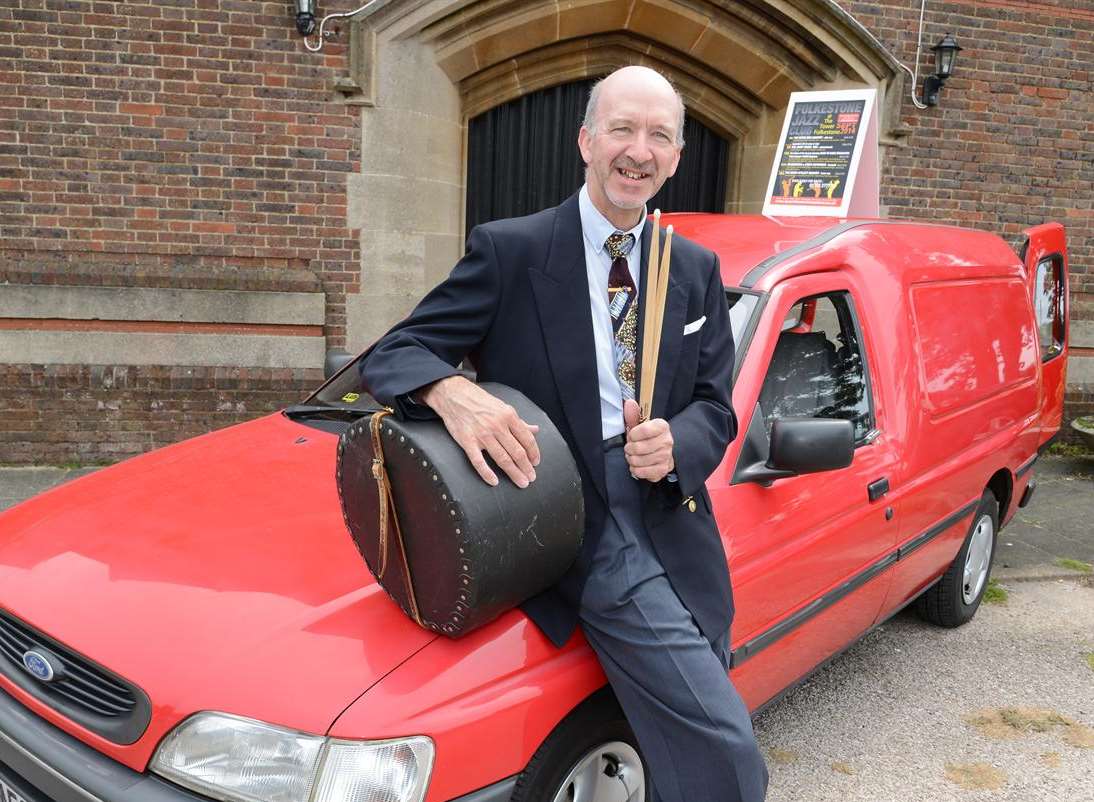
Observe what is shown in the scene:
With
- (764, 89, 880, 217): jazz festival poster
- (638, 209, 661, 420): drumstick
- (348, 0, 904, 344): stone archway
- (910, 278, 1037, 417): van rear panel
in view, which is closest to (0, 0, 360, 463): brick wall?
(348, 0, 904, 344): stone archway

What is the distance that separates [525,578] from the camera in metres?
1.74

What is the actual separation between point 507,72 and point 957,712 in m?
5.68

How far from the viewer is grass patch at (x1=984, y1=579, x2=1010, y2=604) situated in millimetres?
4629

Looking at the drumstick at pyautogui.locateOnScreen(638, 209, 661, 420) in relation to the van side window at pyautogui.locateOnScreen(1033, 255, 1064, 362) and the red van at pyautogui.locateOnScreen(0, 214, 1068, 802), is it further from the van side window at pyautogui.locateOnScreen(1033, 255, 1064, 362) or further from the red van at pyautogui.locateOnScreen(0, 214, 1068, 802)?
the van side window at pyautogui.locateOnScreen(1033, 255, 1064, 362)

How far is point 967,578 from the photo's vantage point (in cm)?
422

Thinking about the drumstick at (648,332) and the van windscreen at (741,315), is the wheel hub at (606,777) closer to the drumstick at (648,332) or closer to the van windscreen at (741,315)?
the drumstick at (648,332)

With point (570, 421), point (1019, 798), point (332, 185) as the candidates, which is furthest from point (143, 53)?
point (1019, 798)

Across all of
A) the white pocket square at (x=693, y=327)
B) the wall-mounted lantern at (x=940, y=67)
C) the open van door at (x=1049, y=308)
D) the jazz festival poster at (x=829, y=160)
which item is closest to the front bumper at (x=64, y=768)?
the white pocket square at (x=693, y=327)

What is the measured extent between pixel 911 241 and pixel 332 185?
14.1 feet

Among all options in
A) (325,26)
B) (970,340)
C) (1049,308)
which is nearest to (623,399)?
(970,340)

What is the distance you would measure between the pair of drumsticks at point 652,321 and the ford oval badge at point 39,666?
1393 mm

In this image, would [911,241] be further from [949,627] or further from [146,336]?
[146,336]

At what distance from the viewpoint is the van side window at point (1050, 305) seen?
520 centimetres

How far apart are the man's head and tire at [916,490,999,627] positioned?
293cm
